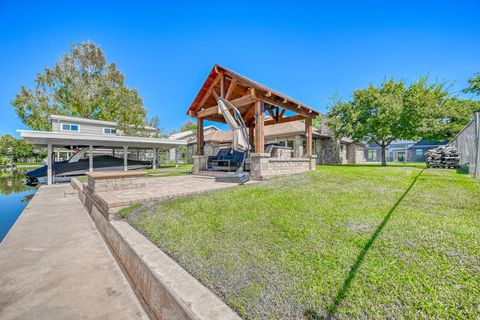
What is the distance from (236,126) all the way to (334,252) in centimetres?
668

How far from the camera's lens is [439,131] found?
47.4 feet

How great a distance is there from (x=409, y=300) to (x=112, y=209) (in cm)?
455

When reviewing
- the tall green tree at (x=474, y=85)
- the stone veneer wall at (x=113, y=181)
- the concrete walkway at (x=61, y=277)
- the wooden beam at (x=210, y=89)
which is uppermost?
the tall green tree at (x=474, y=85)

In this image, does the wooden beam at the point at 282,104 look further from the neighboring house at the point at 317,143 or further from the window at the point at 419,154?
the window at the point at 419,154

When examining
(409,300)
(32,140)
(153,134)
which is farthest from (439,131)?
(153,134)

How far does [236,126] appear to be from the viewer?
8297mm

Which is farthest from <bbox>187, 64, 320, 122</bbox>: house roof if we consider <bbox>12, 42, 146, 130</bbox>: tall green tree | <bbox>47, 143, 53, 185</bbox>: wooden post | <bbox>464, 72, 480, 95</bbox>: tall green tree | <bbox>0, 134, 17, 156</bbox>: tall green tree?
<bbox>0, 134, 17, 156</bbox>: tall green tree

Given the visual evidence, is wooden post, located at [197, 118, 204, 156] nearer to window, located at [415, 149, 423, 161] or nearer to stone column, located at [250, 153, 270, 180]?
stone column, located at [250, 153, 270, 180]

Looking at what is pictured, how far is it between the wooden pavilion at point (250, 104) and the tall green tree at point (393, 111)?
8080 mm

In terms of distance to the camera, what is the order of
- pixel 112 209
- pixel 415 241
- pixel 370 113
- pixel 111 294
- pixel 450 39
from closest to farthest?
pixel 415 241 < pixel 111 294 < pixel 112 209 < pixel 450 39 < pixel 370 113

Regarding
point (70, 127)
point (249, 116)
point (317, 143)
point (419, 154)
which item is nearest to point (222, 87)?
point (249, 116)

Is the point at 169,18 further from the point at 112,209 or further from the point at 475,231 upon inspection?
the point at 475,231

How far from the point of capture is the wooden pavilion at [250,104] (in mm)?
7547

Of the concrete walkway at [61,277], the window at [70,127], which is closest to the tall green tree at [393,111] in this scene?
the concrete walkway at [61,277]
